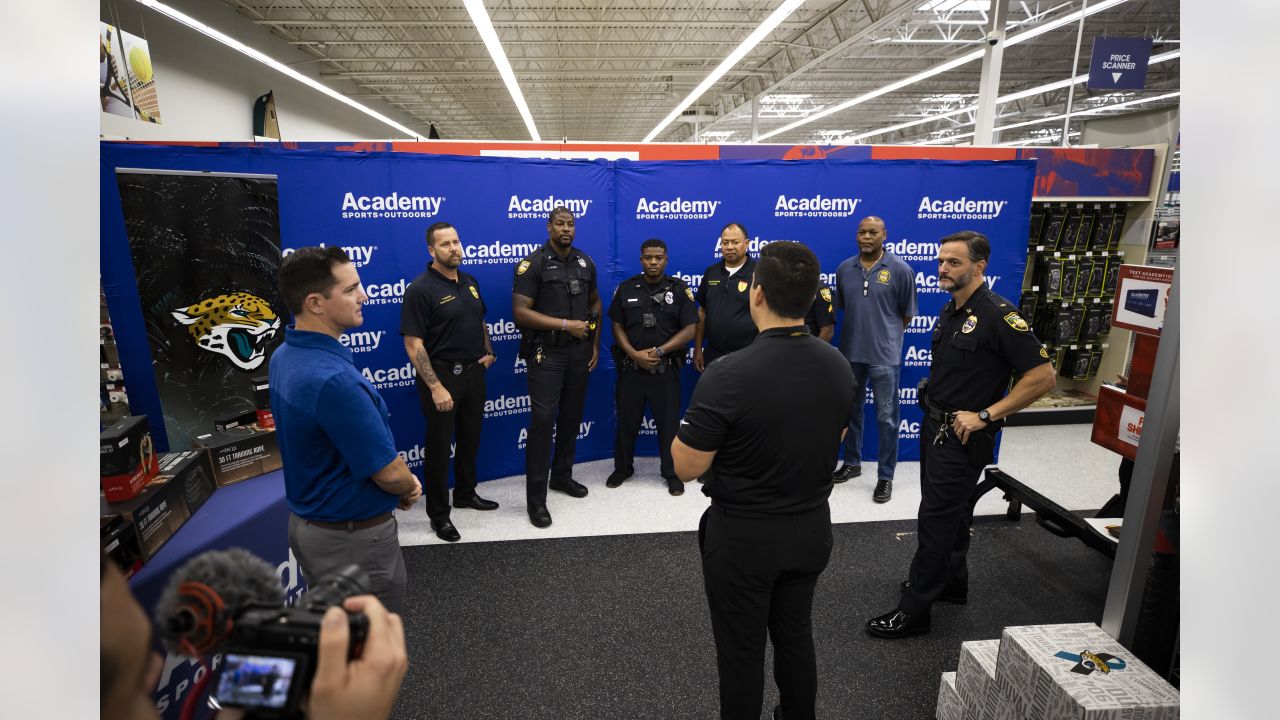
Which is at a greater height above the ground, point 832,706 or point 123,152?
point 123,152

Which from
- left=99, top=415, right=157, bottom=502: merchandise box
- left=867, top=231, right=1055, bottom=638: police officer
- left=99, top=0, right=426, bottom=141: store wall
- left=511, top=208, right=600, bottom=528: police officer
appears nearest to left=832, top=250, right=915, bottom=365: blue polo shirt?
left=867, top=231, right=1055, bottom=638: police officer

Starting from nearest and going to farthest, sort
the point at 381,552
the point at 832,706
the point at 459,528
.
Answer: the point at 381,552
the point at 832,706
the point at 459,528

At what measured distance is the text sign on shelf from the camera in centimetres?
504

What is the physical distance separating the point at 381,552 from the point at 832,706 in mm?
1609

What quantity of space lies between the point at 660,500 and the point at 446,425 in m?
1.40

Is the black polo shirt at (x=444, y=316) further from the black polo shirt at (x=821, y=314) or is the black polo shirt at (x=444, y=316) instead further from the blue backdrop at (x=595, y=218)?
the black polo shirt at (x=821, y=314)

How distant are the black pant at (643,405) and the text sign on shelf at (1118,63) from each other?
14.8 feet

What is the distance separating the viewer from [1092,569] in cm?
299

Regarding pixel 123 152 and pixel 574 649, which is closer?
pixel 574 649

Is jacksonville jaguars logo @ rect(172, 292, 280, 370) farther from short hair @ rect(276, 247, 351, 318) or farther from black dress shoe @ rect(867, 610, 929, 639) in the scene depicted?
black dress shoe @ rect(867, 610, 929, 639)

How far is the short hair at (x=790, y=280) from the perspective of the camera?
5.00 ft

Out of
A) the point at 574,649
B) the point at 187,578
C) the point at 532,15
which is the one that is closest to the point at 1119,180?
the point at 574,649
